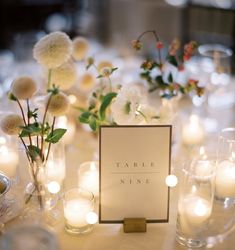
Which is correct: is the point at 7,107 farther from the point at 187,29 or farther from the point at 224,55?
the point at 187,29

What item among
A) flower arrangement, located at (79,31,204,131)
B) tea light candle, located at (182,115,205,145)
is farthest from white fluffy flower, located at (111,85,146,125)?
tea light candle, located at (182,115,205,145)

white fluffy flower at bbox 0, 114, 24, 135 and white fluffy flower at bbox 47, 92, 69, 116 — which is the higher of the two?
white fluffy flower at bbox 47, 92, 69, 116

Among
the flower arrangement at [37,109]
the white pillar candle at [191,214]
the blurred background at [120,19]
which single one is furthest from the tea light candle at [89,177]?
the blurred background at [120,19]

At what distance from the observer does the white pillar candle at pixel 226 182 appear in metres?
1.17

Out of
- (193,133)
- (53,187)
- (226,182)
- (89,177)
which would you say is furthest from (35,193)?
(193,133)

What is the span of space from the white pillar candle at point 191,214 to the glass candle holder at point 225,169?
0.15 metres

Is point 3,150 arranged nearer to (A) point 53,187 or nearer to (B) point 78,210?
(A) point 53,187

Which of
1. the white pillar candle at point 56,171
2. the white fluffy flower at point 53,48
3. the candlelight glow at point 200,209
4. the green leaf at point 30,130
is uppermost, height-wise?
the white fluffy flower at point 53,48

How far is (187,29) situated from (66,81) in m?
2.93

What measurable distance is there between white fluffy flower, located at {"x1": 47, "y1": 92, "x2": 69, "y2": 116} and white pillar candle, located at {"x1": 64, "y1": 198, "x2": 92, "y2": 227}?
8.9 inches

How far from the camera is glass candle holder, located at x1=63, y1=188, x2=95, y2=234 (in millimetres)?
1039

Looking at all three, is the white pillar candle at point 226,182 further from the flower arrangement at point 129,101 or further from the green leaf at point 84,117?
the green leaf at point 84,117

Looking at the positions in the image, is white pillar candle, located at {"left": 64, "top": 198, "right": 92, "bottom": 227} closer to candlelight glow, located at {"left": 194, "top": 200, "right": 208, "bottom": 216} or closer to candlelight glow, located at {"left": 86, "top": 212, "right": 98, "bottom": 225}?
candlelight glow, located at {"left": 86, "top": 212, "right": 98, "bottom": 225}

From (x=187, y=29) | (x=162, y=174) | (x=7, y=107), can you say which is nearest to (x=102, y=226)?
(x=162, y=174)
